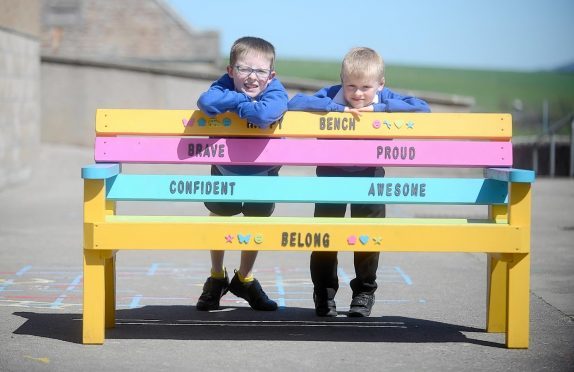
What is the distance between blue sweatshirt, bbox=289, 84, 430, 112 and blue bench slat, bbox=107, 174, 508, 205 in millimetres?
397

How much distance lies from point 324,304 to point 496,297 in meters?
1.03

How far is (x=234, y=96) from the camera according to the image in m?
5.54

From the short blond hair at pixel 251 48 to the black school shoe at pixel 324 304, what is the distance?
53.4 inches

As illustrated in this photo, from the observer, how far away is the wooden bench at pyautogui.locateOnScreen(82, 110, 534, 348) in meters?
5.23

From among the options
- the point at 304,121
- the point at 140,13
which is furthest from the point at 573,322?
the point at 140,13

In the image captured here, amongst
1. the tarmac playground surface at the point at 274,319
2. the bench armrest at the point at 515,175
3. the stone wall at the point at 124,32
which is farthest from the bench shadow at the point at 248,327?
the stone wall at the point at 124,32

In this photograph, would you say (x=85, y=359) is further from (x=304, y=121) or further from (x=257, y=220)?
(x=304, y=121)

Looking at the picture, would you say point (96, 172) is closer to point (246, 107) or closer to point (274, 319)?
point (246, 107)

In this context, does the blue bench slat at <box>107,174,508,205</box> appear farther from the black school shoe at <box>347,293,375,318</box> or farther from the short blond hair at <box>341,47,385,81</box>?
the black school shoe at <box>347,293,375,318</box>

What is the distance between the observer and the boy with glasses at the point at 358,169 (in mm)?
5863

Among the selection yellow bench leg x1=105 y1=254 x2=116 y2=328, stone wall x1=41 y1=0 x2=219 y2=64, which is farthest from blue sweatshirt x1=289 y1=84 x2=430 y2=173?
stone wall x1=41 y1=0 x2=219 y2=64

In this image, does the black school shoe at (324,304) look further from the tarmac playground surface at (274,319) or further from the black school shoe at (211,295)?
the black school shoe at (211,295)

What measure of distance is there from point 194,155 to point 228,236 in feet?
2.00

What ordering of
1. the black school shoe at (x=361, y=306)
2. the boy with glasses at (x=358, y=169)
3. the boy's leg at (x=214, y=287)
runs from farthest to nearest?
the boy's leg at (x=214, y=287) → the black school shoe at (x=361, y=306) → the boy with glasses at (x=358, y=169)
